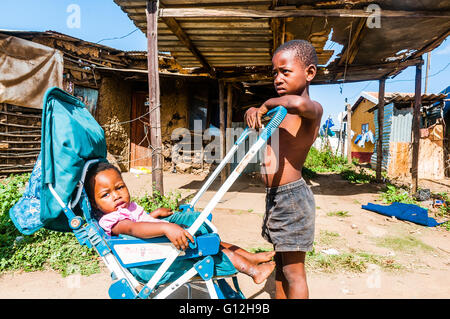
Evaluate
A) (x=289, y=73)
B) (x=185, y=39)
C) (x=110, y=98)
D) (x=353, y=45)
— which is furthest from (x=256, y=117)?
(x=110, y=98)

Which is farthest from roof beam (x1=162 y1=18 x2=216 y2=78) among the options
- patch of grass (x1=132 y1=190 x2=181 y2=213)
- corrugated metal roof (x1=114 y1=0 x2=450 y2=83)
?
patch of grass (x1=132 y1=190 x2=181 y2=213)

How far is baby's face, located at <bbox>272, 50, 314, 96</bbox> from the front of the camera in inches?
63.5

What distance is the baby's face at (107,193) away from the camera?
173cm

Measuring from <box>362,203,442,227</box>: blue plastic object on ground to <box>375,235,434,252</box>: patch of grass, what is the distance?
833 millimetres

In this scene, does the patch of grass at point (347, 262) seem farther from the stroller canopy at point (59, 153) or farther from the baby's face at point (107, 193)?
the stroller canopy at point (59, 153)

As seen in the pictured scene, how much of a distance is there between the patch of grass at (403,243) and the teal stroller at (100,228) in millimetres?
2828

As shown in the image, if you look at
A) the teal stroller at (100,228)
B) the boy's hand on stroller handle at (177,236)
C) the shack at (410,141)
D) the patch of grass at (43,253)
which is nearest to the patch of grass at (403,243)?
the teal stroller at (100,228)

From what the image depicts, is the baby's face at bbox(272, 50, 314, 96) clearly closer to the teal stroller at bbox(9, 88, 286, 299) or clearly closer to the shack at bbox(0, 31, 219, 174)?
the teal stroller at bbox(9, 88, 286, 299)

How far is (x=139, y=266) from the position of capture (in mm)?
1549

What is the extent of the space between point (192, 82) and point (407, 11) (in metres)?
6.49

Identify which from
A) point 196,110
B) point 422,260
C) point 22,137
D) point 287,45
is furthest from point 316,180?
point 22,137

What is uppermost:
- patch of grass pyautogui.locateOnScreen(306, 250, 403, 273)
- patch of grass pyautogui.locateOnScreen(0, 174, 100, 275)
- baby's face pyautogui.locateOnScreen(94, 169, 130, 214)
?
baby's face pyautogui.locateOnScreen(94, 169, 130, 214)

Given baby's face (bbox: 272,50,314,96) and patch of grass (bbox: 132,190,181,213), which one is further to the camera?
patch of grass (bbox: 132,190,181,213)
